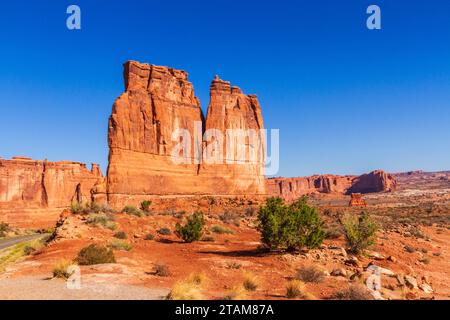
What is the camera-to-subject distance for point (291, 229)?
1403cm

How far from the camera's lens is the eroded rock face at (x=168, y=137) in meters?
54.6

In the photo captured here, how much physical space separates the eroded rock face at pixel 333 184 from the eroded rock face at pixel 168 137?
7911 centimetres

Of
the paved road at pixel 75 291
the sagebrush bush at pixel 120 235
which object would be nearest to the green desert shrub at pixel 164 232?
the sagebrush bush at pixel 120 235

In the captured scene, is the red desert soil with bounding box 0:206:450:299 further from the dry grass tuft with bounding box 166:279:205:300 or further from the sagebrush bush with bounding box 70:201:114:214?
the sagebrush bush with bounding box 70:201:114:214

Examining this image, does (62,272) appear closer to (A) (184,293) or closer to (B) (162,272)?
(B) (162,272)

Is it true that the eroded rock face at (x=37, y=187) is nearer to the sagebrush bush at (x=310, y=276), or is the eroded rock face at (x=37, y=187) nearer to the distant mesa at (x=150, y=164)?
the distant mesa at (x=150, y=164)

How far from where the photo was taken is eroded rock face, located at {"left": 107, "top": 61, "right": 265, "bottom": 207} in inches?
2148

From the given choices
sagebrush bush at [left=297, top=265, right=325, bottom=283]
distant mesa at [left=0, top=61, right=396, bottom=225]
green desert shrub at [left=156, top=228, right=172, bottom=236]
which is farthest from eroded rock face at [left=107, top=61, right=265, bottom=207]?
sagebrush bush at [left=297, top=265, right=325, bottom=283]

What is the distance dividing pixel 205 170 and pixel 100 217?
4294 cm

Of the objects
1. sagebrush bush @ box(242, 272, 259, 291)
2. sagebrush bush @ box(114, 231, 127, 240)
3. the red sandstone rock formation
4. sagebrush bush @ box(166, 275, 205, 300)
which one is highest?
sagebrush bush @ box(166, 275, 205, 300)

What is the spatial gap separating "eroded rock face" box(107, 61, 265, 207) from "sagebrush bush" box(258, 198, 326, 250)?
40.3 m

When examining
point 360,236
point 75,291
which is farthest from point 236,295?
point 360,236

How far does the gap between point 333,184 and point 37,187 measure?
116 meters

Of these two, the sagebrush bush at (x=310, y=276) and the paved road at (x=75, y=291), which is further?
the sagebrush bush at (x=310, y=276)
